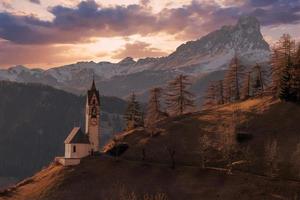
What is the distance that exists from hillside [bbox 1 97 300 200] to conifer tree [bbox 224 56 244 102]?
22.4 meters

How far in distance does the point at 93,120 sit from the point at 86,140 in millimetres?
7276

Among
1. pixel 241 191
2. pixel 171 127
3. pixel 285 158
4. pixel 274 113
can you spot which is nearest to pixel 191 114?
pixel 171 127

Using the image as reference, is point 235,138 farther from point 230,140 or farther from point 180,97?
point 180,97

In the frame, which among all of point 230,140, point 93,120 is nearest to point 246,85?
point 93,120

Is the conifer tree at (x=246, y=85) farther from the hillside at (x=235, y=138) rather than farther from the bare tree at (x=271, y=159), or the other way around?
the bare tree at (x=271, y=159)

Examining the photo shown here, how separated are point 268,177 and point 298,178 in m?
5.51

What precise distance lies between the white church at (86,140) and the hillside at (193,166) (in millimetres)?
3410

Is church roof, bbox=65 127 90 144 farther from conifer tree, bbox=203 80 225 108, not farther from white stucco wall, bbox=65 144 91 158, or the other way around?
conifer tree, bbox=203 80 225 108

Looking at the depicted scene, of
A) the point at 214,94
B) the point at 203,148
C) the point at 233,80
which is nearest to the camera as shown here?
the point at 203,148

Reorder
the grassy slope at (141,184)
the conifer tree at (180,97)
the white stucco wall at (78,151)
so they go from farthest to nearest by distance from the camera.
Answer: the conifer tree at (180,97) → the white stucco wall at (78,151) → the grassy slope at (141,184)

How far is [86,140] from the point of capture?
455ft

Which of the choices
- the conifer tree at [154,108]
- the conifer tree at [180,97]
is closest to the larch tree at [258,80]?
the conifer tree at [180,97]

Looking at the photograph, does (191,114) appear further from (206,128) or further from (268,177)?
(268,177)

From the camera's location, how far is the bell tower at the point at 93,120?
5576 inches
